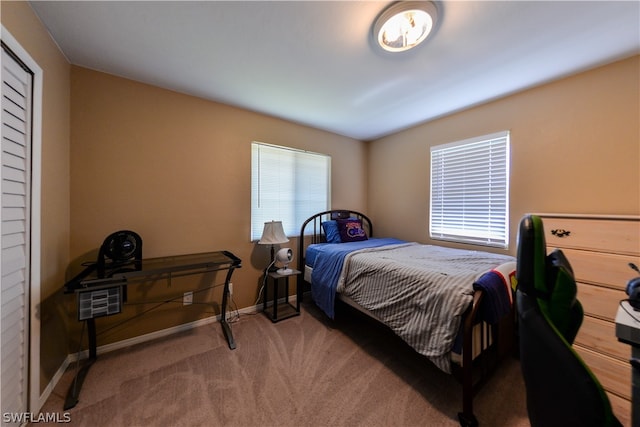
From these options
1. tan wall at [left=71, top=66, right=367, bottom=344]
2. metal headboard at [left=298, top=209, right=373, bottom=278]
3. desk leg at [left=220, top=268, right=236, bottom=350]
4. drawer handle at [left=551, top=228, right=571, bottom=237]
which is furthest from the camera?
metal headboard at [left=298, top=209, right=373, bottom=278]

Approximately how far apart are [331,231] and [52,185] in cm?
251

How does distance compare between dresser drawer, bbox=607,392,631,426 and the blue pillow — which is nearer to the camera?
dresser drawer, bbox=607,392,631,426

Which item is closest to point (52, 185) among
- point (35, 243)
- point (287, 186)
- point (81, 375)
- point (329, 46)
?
point (35, 243)

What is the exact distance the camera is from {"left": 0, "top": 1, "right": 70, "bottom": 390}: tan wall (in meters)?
1.38

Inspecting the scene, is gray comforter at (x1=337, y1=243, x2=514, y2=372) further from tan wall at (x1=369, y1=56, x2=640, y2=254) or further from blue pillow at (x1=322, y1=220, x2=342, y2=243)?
tan wall at (x1=369, y1=56, x2=640, y2=254)

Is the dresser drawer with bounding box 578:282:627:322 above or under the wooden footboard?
above

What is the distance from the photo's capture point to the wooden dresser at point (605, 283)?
4.67 feet

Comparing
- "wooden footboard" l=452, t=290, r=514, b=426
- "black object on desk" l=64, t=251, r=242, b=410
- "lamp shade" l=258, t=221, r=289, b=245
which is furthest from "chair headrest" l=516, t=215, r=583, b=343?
"lamp shade" l=258, t=221, r=289, b=245

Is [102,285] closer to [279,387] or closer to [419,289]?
[279,387]

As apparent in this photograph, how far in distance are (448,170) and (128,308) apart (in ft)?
11.9

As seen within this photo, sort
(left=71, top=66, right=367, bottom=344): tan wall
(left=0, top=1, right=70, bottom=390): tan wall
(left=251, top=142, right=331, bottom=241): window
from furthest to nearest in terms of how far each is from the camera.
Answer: (left=251, top=142, right=331, bottom=241): window → (left=71, top=66, right=367, bottom=344): tan wall → (left=0, top=1, right=70, bottom=390): tan wall

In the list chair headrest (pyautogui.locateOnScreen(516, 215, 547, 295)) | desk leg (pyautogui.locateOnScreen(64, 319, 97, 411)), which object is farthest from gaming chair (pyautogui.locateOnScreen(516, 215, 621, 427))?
desk leg (pyautogui.locateOnScreen(64, 319, 97, 411))

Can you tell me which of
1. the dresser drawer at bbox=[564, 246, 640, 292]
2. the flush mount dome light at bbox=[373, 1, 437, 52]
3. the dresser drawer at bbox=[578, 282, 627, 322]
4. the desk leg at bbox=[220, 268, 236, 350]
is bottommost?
the desk leg at bbox=[220, 268, 236, 350]

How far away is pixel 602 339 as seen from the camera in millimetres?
1511
